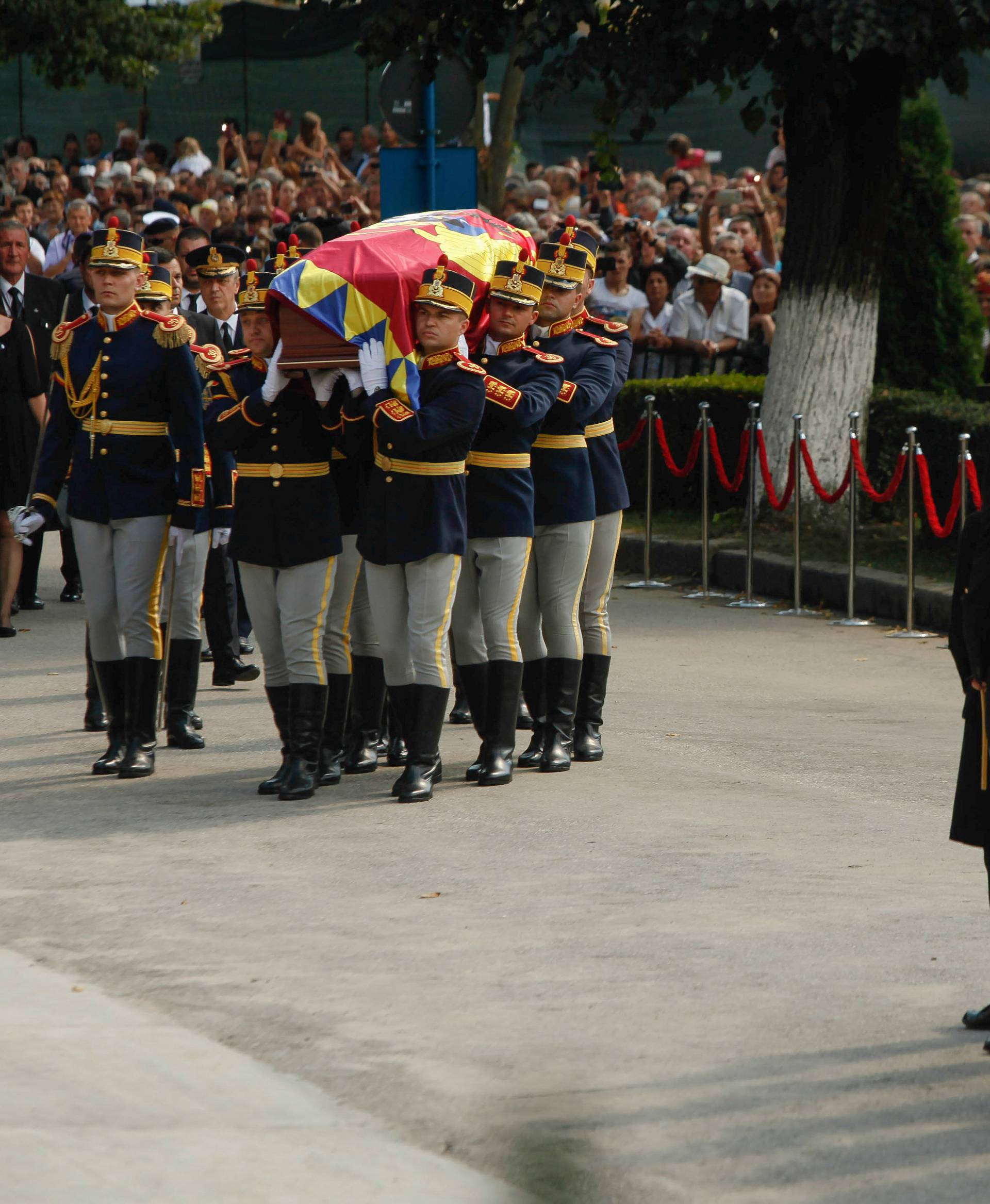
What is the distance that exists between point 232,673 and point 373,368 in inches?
124

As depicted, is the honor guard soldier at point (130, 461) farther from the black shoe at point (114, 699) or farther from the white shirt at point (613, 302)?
the white shirt at point (613, 302)

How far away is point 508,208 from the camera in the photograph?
Answer: 21.3m

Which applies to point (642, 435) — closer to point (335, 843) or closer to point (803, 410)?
point (803, 410)

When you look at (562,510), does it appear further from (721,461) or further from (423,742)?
(721,461)

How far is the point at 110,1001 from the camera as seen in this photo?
16.8 feet

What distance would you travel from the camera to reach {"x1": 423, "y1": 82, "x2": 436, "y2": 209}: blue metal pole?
12867 mm

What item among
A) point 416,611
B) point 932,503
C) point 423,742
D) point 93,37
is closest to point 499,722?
point 423,742

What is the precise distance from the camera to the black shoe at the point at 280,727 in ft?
25.1

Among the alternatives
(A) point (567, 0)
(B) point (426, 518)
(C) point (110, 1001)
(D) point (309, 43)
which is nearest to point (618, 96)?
(A) point (567, 0)

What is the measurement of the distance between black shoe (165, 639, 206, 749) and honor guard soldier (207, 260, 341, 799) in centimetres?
104

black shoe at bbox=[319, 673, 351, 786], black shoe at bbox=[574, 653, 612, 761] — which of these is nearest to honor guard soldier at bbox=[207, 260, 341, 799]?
black shoe at bbox=[319, 673, 351, 786]

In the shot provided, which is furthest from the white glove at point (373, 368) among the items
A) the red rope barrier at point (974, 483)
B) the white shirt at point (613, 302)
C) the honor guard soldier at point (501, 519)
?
the white shirt at point (613, 302)

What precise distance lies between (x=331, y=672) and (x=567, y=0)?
18.9ft

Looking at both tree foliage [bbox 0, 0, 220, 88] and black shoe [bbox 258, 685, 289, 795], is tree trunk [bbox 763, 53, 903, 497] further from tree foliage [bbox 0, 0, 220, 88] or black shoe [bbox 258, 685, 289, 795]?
tree foliage [bbox 0, 0, 220, 88]
